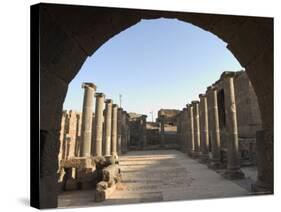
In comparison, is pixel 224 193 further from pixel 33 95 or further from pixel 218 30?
pixel 33 95

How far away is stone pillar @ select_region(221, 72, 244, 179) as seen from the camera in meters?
13.2

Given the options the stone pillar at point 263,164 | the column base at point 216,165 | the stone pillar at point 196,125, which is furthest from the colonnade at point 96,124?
the stone pillar at point 263,164

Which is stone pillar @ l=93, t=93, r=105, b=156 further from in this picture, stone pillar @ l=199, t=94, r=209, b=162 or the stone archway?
the stone archway

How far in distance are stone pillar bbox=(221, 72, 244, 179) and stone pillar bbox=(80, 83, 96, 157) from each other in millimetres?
5912

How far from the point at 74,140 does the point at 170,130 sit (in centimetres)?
1590

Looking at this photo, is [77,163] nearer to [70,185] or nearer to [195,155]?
[70,185]

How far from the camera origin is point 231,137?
1418 centimetres

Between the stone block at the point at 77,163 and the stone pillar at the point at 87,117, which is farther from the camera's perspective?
the stone pillar at the point at 87,117

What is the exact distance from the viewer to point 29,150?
5.17 metres

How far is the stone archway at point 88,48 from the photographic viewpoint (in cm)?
451

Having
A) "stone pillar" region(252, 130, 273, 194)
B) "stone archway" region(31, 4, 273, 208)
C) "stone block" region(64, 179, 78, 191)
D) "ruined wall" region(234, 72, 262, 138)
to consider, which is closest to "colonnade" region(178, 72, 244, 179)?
"ruined wall" region(234, 72, 262, 138)

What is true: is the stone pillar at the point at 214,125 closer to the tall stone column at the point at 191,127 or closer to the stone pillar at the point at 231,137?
the stone pillar at the point at 231,137

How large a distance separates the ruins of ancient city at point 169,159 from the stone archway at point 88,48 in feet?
3.65
